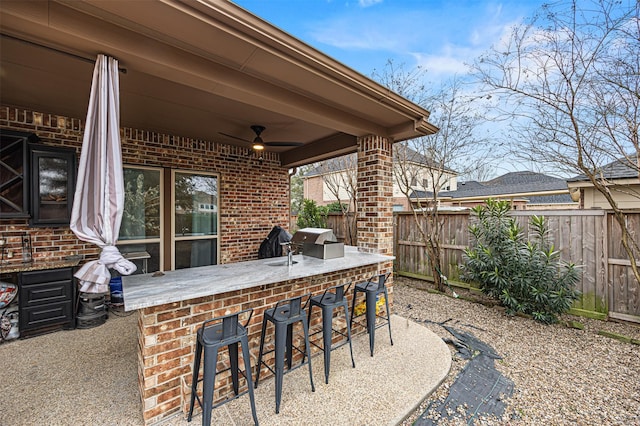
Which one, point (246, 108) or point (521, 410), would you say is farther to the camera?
point (246, 108)

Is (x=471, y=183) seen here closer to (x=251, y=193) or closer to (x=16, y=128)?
(x=251, y=193)

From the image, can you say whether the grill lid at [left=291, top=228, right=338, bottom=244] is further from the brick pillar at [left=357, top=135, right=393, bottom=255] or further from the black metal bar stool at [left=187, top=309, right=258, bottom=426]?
the black metal bar stool at [left=187, top=309, right=258, bottom=426]

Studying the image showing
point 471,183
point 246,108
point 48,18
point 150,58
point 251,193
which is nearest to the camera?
point 48,18

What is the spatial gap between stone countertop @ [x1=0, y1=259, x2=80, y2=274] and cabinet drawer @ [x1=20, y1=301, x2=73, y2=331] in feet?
1.55

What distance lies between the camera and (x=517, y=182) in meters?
15.0

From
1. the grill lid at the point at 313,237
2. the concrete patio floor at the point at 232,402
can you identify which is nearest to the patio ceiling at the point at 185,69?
the grill lid at the point at 313,237

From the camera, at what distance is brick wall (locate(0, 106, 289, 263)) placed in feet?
11.7

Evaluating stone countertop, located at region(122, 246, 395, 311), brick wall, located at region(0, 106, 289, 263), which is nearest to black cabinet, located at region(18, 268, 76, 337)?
brick wall, located at region(0, 106, 289, 263)

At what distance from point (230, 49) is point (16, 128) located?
3555 mm

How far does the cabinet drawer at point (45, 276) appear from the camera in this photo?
3.15 m

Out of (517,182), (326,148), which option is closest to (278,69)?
(326,148)

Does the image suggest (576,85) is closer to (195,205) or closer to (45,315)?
(195,205)

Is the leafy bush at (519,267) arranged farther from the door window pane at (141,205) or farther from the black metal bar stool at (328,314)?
the door window pane at (141,205)

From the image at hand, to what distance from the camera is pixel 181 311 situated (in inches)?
77.7
